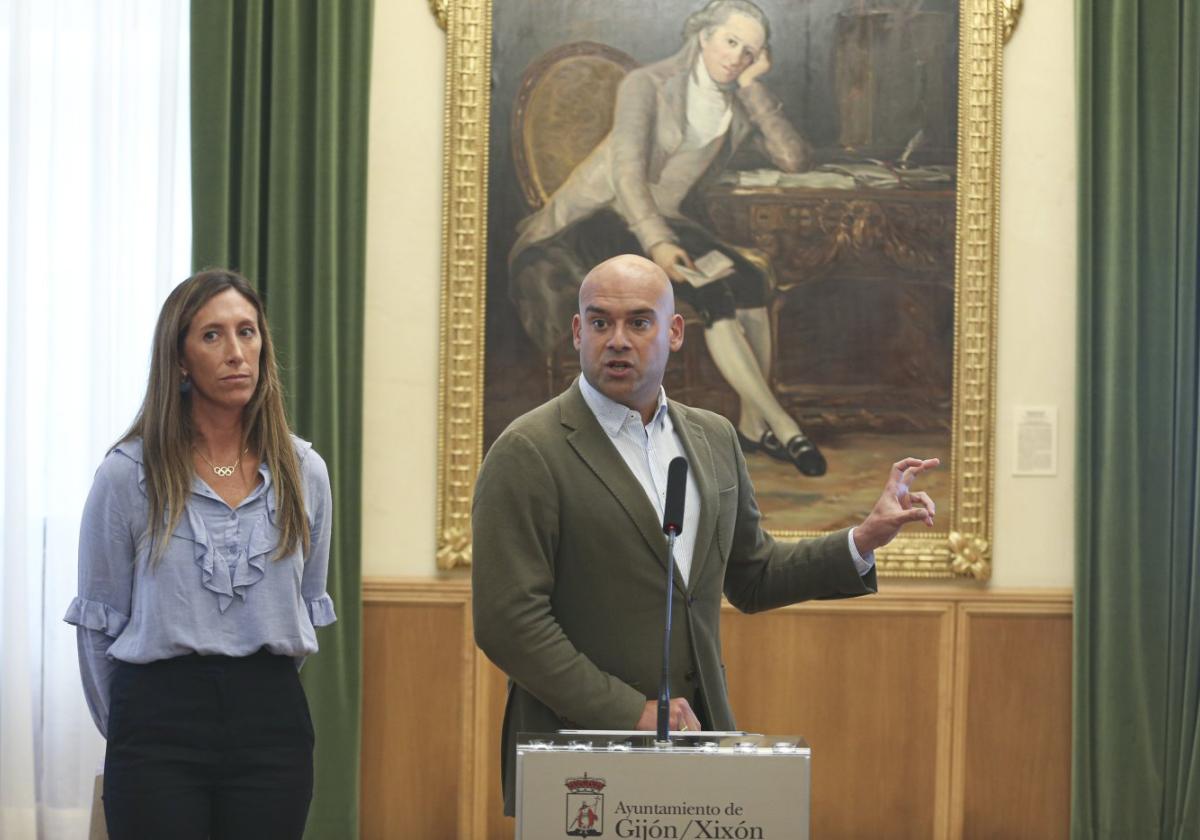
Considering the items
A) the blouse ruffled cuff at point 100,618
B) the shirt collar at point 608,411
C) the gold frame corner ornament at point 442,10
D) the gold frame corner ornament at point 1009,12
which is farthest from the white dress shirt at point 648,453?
the gold frame corner ornament at point 1009,12

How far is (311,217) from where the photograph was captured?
4723 mm

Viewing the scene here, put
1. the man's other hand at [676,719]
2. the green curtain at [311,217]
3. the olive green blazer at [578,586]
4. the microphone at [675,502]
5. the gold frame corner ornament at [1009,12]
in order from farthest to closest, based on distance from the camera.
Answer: the gold frame corner ornament at [1009,12] → the green curtain at [311,217] → the olive green blazer at [578,586] → the man's other hand at [676,719] → the microphone at [675,502]

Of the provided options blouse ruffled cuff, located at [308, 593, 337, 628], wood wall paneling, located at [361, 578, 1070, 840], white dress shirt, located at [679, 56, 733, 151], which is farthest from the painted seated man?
blouse ruffled cuff, located at [308, 593, 337, 628]

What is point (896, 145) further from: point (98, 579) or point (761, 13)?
point (98, 579)

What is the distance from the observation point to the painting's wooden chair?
4.84 metres

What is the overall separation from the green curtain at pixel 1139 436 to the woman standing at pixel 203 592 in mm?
3169

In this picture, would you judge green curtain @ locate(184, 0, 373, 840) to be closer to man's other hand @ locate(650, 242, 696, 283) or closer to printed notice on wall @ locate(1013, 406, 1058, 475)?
man's other hand @ locate(650, 242, 696, 283)

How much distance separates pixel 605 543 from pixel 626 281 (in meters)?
0.49

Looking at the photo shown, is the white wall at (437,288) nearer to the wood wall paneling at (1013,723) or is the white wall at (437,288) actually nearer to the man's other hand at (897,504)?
the wood wall paneling at (1013,723)

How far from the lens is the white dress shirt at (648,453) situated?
258 centimetres

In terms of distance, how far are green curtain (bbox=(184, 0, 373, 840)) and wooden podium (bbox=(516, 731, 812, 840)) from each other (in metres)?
3.09

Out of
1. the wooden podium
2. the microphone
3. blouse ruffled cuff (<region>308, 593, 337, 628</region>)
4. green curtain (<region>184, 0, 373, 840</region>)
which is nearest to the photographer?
the wooden podium

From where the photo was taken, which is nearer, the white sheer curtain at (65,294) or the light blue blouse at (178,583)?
the light blue blouse at (178,583)

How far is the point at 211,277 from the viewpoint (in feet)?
8.75
